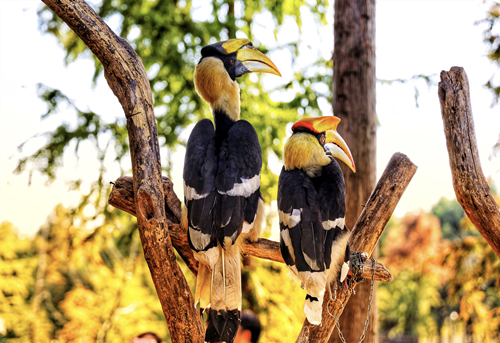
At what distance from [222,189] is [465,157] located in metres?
1.19

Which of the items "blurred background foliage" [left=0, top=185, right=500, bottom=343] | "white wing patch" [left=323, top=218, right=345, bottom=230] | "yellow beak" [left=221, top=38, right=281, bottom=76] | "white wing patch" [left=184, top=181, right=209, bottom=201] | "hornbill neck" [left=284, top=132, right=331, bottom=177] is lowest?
"blurred background foliage" [left=0, top=185, right=500, bottom=343]

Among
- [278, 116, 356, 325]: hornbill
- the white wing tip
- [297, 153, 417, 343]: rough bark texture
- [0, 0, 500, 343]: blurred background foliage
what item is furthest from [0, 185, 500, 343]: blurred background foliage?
[278, 116, 356, 325]: hornbill

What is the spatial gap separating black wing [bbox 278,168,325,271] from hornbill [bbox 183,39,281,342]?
113mm

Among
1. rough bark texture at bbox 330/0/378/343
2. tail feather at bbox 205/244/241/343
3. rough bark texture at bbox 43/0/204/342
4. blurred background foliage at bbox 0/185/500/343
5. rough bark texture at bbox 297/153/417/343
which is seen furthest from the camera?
blurred background foliage at bbox 0/185/500/343

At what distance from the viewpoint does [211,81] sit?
1.47m

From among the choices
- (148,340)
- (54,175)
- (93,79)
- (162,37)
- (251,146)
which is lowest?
(148,340)

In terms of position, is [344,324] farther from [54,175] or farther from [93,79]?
[93,79]

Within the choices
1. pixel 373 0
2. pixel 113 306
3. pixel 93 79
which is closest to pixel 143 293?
pixel 113 306

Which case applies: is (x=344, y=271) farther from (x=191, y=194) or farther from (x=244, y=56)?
(x=244, y=56)

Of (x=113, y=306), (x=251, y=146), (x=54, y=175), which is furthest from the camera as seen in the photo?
(x=113, y=306)

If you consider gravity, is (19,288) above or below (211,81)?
below

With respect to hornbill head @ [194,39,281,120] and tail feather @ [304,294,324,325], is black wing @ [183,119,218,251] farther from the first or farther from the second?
tail feather @ [304,294,324,325]

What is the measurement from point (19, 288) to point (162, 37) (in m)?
2.71

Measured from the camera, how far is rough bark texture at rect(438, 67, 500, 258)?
1.76 metres
